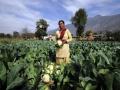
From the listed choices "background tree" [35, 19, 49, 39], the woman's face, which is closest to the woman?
the woman's face

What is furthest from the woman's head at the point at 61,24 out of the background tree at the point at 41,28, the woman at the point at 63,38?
the background tree at the point at 41,28

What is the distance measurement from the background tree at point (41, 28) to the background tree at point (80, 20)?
779 centimetres

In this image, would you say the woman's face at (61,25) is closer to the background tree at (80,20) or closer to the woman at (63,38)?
the woman at (63,38)

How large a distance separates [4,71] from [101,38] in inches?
2173

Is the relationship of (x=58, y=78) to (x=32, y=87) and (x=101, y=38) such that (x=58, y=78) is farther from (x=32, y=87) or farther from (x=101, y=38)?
(x=101, y=38)

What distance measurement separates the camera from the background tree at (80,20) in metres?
80.8

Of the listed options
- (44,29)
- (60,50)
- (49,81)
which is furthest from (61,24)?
(44,29)

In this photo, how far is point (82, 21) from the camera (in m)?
84.6

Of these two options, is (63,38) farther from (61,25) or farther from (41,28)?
(41,28)

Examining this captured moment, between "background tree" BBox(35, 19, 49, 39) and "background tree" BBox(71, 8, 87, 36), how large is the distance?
7794mm

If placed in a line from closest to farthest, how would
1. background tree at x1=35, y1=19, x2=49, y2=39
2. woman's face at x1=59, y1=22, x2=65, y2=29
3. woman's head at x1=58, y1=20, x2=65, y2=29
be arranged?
1. woman's head at x1=58, y1=20, x2=65, y2=29
2. woman's face at x1=59, y1=22, x2=65, y2=29
3. background tree at x1=35, y1=19, x2=49, y2=39

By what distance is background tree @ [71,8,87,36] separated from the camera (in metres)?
80.8

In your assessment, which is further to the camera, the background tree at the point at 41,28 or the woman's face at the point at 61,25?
the background tree at the point at 41,28

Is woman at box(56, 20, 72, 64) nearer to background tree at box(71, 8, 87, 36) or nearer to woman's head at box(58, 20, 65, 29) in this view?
woman's head at box(58, 20, 65, 29)
